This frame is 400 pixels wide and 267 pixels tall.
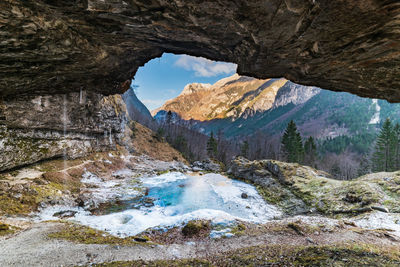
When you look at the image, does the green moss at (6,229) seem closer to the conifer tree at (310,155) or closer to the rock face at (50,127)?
the rock face at (50,127)

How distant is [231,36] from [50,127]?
94.0 feet

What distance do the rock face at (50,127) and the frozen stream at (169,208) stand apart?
7642 mm

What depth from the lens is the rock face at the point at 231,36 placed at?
701 centimetres

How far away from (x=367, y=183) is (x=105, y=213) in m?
32.3

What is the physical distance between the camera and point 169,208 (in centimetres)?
2294

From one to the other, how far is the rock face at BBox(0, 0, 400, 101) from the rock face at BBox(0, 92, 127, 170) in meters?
7.52

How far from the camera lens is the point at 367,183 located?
73.8 feet

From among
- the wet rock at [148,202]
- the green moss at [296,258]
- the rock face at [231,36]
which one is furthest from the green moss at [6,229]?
the wet rock at [148,202]

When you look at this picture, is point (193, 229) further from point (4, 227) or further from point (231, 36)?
point (231, 36)

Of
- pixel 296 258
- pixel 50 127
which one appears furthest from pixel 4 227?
pixel 50 127

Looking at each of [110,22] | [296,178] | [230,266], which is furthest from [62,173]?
[296,178]

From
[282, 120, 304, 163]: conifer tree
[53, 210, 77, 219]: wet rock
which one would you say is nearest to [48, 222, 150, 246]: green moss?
[53, 210, 77, 219]: wet rock

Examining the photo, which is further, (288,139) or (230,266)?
(288,139)

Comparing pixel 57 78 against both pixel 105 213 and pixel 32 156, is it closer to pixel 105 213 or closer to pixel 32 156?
pixel 32 156
